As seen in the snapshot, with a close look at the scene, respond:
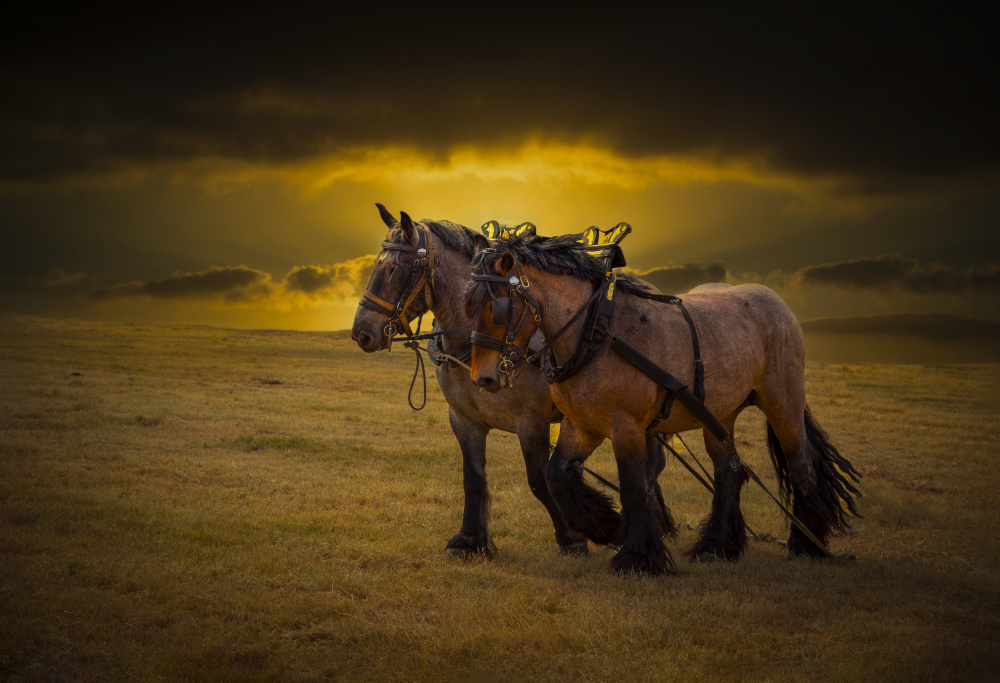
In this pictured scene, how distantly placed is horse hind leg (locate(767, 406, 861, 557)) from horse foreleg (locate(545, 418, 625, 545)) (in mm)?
2338

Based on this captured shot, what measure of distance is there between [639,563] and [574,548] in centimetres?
115

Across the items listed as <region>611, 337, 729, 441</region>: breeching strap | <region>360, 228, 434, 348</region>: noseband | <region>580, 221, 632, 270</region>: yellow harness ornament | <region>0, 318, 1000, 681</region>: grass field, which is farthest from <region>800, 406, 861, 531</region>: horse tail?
<region>360, 228, 434, 348</region>: noseband

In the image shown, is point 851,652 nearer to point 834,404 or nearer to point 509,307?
point 509,307

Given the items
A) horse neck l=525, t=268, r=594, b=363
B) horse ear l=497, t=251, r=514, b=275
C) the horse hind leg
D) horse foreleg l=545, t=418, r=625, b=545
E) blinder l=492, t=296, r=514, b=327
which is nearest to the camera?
blinder l=492, t=296, r=514, b=327

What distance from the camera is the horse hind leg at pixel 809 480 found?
23.9ft

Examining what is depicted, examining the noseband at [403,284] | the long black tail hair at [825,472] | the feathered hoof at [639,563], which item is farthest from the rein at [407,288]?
the long black tail hair at [825,472]

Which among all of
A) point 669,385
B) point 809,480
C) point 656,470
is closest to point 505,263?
point 669,385

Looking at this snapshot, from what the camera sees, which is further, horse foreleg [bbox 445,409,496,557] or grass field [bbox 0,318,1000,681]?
horse foreleg [bbox 445,409,496,557]

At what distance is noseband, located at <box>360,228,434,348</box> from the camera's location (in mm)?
6355

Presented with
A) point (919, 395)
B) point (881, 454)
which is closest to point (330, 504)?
point (881, 454)

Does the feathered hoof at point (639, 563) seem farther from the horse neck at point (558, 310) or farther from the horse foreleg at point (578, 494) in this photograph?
the horse neck at point (558, 310)

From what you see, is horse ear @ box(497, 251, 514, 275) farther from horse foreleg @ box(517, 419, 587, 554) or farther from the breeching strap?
horse foreleg @ box(517, 419, 587, 554)

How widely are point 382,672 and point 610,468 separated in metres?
8.13

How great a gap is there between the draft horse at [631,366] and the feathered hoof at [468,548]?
1.19 metres
